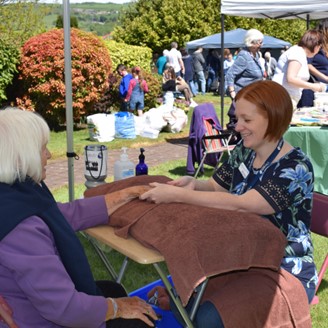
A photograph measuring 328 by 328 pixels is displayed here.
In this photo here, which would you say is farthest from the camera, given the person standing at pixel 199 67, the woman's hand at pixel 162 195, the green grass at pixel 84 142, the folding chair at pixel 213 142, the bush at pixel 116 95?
the person standing at pixel 199 67

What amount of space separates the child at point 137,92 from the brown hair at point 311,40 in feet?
17.9

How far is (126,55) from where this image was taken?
14.1 m

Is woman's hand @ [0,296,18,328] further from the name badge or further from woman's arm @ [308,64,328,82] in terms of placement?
woman's arm @ [308,64,328,82]

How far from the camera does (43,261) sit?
1612mm

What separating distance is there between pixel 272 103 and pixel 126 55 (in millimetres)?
11965

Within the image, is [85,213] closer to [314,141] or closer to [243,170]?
[243,170]

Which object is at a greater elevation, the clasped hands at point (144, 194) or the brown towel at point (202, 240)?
the clasped hands at point (144, 194)

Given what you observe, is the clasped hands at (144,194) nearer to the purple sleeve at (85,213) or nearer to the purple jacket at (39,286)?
the purple sleeve at (85,213)

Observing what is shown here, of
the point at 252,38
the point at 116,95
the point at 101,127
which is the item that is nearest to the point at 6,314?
the point at 252,38

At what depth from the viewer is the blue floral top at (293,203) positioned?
237 cm

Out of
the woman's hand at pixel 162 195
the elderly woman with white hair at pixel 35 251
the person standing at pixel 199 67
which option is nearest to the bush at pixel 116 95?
the person standing at pixel 199 67

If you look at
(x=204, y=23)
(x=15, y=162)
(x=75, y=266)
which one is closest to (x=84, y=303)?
(x=75, y=266)

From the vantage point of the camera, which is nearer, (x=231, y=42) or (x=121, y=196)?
(x=121, y=196)

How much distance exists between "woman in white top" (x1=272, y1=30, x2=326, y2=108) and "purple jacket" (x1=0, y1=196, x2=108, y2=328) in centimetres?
469
